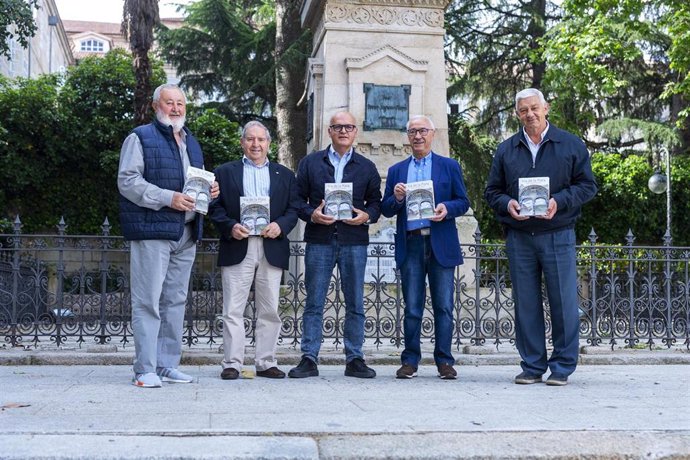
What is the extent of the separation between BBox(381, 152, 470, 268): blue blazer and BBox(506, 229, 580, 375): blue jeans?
0.47 meters

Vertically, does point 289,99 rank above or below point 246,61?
below

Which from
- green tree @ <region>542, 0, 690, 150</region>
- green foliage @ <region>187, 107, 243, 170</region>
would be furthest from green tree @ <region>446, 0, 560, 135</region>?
green foliage @ <region>187, 107, 243, 170</region>

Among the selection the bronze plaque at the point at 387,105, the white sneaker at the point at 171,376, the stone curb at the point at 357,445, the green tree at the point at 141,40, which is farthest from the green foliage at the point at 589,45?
the stone curb at the point at 357,445

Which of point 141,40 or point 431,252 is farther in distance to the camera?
point 141,40

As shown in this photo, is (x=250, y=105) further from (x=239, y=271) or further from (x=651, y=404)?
(x=651, y=404)

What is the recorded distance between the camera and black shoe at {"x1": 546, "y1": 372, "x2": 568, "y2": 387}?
714 centimetres

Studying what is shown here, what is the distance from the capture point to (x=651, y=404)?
598cm

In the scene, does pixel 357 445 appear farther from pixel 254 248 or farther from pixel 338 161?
pixel 338 161

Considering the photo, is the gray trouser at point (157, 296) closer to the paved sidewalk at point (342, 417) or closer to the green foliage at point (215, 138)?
the paved sidewalk at point (342, 417)

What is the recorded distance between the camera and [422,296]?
25.2 ft

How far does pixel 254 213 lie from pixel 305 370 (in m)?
1.38

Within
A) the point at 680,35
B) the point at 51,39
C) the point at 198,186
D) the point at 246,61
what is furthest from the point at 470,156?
the point at 51,39

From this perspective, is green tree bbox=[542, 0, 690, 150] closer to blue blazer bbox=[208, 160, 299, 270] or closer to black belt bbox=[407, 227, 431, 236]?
black belt bbox=[407, 227, 431, 236]

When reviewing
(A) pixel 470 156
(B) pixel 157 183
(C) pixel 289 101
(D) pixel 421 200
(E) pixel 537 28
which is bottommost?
(D) pixel 421 200
